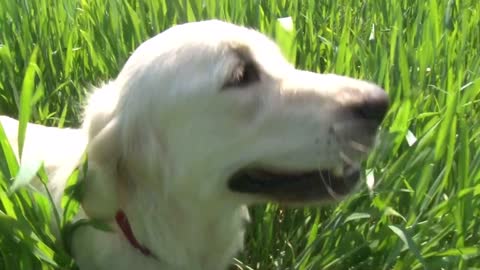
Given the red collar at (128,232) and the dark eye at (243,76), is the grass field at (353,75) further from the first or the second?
the dark eye at (243,76)

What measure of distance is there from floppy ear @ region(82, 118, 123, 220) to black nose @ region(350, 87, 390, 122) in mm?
473

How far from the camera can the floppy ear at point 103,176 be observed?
1497mm

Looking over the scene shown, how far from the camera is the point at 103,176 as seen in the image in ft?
4.92

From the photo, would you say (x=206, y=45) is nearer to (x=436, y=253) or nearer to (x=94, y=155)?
(x=94, y=155)

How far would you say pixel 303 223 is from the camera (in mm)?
1858

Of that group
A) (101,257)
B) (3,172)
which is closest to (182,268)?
(101,257)

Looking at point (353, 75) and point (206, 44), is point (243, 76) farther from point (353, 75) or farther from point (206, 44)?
point (353, 75)

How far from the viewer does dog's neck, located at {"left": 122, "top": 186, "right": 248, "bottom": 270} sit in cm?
158

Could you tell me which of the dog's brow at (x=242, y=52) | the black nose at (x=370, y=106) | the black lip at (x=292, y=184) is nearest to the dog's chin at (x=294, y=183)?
the black lip at (x=292, y=184)

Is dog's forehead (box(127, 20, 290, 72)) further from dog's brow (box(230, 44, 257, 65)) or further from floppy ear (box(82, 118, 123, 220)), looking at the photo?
floppy ear (box(82, 118, 123, 220))

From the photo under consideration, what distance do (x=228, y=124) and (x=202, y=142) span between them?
0.06 m

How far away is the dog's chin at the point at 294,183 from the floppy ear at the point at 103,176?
23cm

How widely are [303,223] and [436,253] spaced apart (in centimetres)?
37

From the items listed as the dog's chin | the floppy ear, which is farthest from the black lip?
the floppy ear
